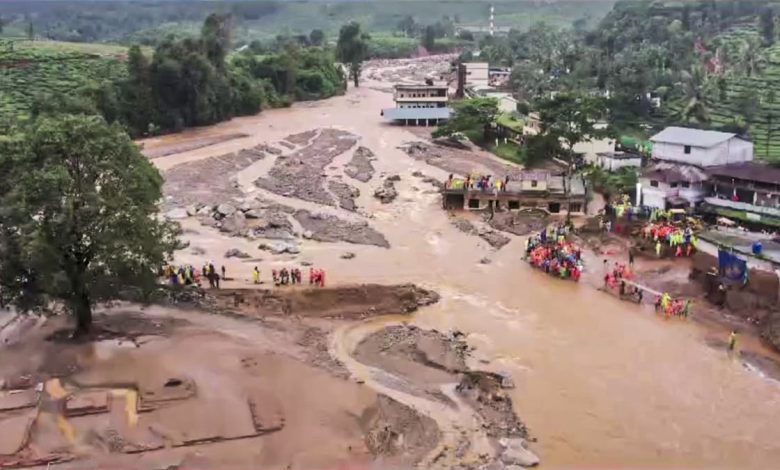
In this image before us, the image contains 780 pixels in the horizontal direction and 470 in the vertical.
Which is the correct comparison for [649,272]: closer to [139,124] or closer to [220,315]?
[220,315]

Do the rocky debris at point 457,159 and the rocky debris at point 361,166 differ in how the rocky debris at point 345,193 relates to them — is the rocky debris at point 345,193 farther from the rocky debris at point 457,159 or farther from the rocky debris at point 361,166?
the rocky debris at point 457,159

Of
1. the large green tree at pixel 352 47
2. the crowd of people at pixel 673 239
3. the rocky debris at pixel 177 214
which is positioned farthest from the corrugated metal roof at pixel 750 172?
the large green tree at pixel 352 47

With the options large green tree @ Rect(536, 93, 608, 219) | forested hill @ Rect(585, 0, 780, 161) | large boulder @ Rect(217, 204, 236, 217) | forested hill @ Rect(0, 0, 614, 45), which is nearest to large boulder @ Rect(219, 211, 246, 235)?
large boulder @ Rect(217, 204, 236, 217)

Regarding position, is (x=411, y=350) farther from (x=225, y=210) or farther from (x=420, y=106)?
(x=420, y=106)

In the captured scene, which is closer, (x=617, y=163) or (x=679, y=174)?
(x=679, y=174)

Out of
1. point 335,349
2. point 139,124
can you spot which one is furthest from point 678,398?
point 139,124

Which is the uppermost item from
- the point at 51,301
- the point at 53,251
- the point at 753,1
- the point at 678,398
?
the point at 753,1

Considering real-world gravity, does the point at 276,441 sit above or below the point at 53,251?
below

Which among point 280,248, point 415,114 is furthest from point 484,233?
point 415,114
